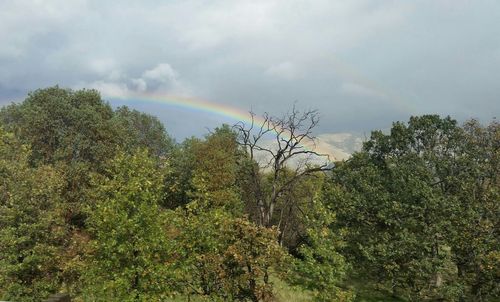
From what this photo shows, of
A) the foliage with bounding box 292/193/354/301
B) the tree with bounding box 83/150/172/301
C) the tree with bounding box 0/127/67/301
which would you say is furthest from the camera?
the tree with bounding box 0/127/67/301

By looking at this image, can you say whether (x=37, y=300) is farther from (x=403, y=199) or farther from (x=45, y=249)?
(x=403, y=199)

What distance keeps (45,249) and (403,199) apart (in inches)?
1432

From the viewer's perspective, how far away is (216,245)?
89.7 feet

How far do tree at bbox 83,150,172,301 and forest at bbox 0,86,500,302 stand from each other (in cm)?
12

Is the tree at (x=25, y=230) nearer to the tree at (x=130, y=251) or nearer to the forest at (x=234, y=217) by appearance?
the forest at (x=234, y=217)

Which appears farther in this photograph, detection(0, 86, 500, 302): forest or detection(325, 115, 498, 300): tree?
detection(325, 115, 498, 300): tree

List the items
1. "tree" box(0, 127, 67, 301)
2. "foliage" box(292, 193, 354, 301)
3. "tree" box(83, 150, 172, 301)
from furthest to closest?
"tree" box(0, 127, 67, 301) → "foliage" box(292, 193, 354, 301) → "tree" box(83, 150, 172, 301)

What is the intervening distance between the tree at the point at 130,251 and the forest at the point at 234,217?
12 cm

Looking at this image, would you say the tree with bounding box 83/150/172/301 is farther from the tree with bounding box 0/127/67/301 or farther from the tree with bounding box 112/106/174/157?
the tree with bounding box 112/106/174/157

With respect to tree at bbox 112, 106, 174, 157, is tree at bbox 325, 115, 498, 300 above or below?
below

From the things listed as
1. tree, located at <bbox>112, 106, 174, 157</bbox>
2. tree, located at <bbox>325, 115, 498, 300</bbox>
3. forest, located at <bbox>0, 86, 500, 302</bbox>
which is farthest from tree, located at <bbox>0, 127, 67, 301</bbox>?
tree, located at <bbox>112, 106, 174, 157</bbox>

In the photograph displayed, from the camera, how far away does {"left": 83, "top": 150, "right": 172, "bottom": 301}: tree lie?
84.0 feet

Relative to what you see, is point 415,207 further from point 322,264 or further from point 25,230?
point 25,230

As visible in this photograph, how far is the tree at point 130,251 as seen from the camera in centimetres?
2559
